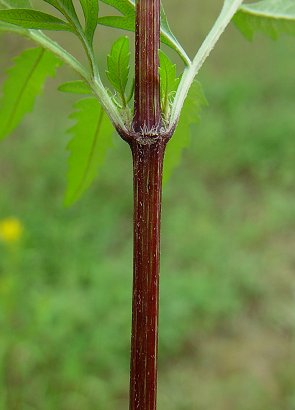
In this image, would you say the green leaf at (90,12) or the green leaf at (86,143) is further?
the green leaf at (86,143)

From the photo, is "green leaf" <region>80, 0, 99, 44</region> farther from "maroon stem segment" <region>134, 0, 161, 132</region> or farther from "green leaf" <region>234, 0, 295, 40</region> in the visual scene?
"green leaf" <region>234, 0, 295, 40</region>

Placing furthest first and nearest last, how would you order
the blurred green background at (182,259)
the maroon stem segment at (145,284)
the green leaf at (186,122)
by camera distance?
the blurred green background at (182,259) → the green leaf at (186,122) → the maroon stem segment at (145,284)

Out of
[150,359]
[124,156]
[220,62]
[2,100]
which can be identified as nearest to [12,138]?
[124,156]

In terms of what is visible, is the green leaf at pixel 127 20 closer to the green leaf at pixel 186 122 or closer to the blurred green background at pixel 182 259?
the green leaf at pixel 186 122

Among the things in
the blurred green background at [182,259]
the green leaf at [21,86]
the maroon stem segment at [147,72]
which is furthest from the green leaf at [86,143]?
the blurred green background at [182,259]

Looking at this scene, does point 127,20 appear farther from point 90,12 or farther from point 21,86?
point 21,86

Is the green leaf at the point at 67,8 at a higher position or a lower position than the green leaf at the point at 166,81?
higher
